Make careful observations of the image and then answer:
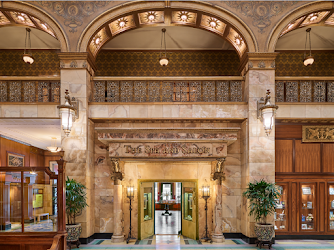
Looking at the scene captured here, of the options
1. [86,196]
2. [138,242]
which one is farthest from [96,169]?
[138,242]

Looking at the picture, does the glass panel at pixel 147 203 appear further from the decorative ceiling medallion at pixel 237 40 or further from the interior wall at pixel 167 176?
the decorative ceiling medallion at pixel 237 40

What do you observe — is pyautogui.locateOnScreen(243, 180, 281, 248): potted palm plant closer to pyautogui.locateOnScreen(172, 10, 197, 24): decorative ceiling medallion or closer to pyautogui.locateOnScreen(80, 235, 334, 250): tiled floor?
pyautogui.locateOnScreen(80, 235, 334, 250): tiled floor

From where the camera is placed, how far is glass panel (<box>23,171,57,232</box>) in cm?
530

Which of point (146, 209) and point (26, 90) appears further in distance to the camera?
point (146, 209)

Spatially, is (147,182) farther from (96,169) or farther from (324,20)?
(324,20)

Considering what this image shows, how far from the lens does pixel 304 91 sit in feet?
27.8

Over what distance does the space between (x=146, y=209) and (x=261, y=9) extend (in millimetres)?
7156

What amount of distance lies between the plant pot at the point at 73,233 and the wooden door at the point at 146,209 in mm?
2115

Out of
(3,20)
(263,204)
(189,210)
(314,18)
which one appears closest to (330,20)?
(314,18)

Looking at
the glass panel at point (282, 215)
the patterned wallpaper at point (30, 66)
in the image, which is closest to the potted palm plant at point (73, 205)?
the patterned wallpaper at point (30, 66)

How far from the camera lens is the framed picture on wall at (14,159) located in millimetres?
12016

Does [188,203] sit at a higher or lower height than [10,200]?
lower

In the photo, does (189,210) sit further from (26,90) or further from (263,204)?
(26,90)

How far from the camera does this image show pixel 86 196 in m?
7.73
